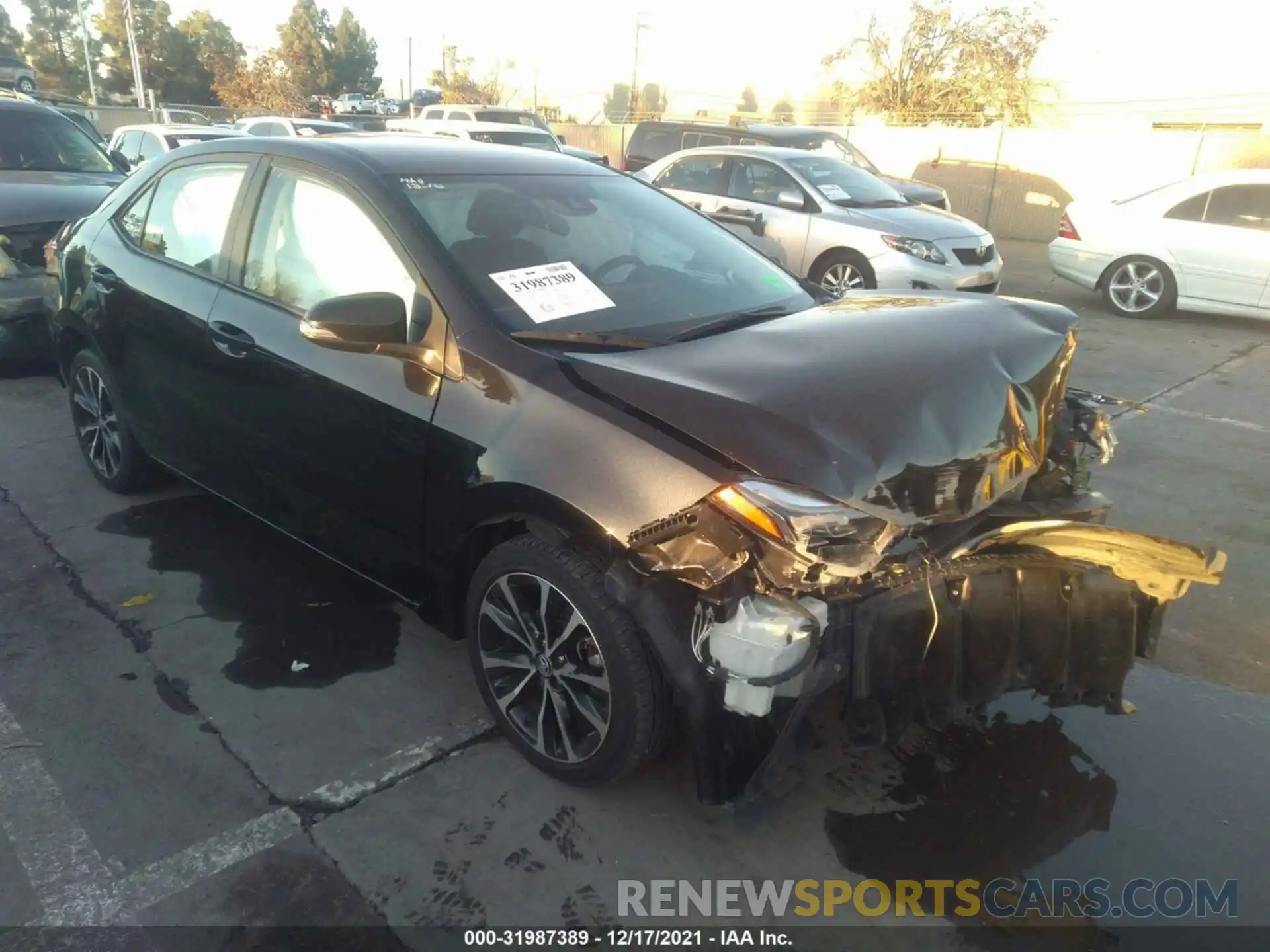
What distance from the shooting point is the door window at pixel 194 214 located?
3.57 m

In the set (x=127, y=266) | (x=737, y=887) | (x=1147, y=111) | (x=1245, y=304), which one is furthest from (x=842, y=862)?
(x=1147, y=111)

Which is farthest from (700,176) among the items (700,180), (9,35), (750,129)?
(9,35)

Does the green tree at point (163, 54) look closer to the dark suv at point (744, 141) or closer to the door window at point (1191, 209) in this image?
the dark suv at point (744, 141)

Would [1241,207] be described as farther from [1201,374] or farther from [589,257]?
[589,257]

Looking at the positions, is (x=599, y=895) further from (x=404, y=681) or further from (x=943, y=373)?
(x=943, y=373)

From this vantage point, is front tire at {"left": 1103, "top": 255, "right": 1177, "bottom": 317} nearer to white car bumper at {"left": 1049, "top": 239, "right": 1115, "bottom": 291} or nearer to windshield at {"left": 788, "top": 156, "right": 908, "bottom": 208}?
white car bumper at {"left": 1049, "top": 239, "right": 1115, "bottom": 291}

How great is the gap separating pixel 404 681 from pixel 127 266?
7.65 feet

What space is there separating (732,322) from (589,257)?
22.4 inches

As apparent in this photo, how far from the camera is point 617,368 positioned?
2.56 m

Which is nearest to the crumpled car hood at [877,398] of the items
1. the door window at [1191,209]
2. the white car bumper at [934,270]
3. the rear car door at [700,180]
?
the white car bumper at [934,270]

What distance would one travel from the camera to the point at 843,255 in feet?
29.9

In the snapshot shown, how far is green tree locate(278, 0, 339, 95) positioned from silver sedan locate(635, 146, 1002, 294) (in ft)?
158

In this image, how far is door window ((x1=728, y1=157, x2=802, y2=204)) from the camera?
958cm

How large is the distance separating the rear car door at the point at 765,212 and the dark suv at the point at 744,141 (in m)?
1.45
